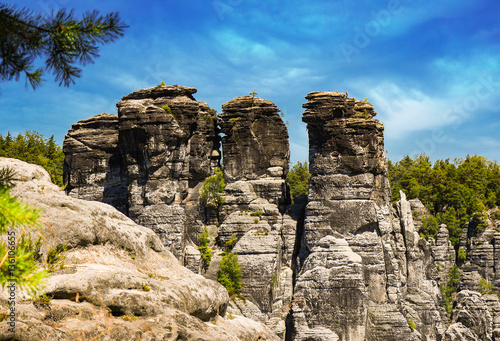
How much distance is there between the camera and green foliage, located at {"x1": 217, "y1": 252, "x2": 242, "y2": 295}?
4012 centimetres

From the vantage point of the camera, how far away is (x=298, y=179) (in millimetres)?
86938

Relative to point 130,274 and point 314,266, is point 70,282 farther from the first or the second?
point 314,266

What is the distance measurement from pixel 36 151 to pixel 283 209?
3338cm

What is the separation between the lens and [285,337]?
39.1 m

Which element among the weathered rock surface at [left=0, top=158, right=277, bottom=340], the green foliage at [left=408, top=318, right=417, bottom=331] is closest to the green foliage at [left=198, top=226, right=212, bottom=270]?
the green foliage at [left=408, top=318, right=417, bottom=331]

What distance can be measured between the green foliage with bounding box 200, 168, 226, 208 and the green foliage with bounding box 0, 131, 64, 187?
1712 centimetres

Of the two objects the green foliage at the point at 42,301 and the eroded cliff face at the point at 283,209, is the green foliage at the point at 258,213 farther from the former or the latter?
the green foliage at the point at 42,301

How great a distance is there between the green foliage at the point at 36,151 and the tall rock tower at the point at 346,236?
25.6 meters

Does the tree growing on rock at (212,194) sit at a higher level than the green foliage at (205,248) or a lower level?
higher

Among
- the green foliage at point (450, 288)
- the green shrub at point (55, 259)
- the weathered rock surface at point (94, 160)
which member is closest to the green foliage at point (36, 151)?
the weathered rock surface at point (94, 160)

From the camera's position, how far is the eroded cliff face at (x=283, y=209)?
39.2 meters

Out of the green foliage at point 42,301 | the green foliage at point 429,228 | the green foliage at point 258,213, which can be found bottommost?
the green foliage at point 42,301

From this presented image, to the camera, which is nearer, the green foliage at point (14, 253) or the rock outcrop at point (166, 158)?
the green foliage at point (14, 253)

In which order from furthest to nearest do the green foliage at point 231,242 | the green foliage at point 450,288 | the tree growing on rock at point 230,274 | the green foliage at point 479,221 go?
the green foliage at point 479,221, the green foliage at point 450,288, the green foliage at point 231,242, the tree growing on rock at point 230,274
